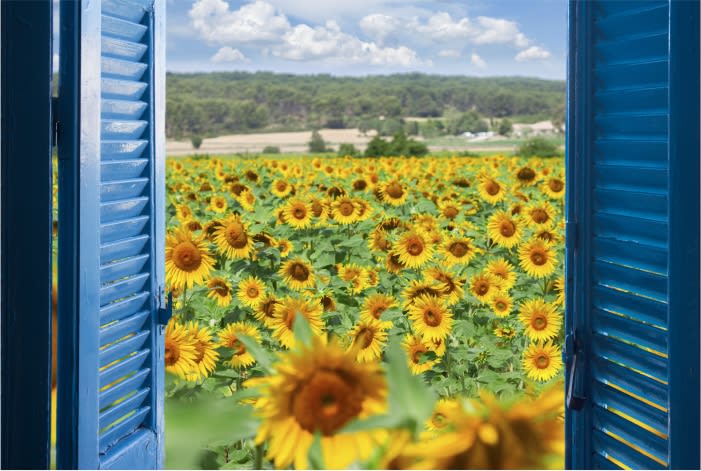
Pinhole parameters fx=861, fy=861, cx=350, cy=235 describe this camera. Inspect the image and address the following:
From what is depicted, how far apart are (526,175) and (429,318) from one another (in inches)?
91.7

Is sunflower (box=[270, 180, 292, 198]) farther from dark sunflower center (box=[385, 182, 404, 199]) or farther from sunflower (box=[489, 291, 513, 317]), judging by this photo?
sunflower (box=[489, 291, 513, 317])

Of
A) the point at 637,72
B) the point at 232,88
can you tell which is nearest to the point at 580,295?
the point at 637,72

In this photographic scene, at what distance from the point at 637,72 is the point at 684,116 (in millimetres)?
252

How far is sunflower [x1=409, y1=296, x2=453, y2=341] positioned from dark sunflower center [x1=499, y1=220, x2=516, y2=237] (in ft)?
3.05

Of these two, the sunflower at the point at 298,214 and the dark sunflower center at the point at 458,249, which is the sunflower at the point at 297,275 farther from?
the sunflower at the point at 298,214

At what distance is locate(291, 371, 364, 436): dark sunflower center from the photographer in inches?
10.6

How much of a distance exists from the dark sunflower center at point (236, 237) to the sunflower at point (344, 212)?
801 millimetres

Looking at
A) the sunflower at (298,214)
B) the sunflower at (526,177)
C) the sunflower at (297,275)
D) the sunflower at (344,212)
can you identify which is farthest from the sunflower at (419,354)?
the sunflower at (526,177)

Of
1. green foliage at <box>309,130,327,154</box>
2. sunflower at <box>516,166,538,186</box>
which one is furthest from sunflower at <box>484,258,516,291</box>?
green foliage at <box>309,130,327,154</box>

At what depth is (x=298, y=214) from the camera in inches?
110

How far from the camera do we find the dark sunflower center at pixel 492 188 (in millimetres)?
Answer: 3523

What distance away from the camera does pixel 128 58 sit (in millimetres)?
1340

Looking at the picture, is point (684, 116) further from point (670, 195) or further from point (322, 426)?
point (322, 426)

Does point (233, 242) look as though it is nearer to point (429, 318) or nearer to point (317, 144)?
point (429, 318)
